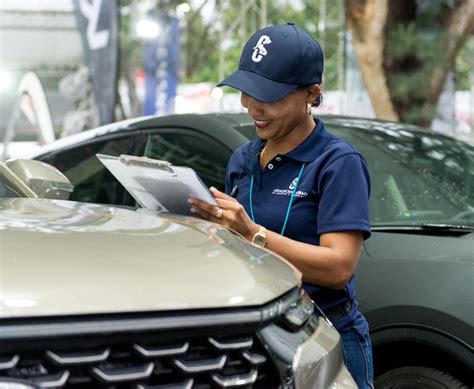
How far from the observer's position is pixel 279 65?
8.30ft

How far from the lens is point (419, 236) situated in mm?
3486

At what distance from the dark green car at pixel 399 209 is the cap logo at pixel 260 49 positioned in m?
1.12

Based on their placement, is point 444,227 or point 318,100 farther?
point 444,227

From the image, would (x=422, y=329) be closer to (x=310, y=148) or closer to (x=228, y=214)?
(x=310, y=148)

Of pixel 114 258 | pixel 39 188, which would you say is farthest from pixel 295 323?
pixel 39 188

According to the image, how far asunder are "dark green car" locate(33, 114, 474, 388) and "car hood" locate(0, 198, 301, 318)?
1.07 metres

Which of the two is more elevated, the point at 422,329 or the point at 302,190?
the point at 302,190

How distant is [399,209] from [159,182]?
1554 mm

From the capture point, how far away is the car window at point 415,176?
3.85 metres

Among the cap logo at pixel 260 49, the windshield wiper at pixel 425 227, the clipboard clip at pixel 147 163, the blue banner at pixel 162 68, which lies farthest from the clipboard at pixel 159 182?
the blue banner at pixel 162 68

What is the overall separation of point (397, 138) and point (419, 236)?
958mm

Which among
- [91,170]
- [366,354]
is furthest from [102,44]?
[366,354]

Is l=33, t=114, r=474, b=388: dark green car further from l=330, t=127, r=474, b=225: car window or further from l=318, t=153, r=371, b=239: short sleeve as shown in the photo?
l=318, t=153, r=371, b=239: short sleeve

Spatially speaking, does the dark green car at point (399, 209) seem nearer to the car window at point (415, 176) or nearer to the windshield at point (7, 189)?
the car window at point (415, 176)
